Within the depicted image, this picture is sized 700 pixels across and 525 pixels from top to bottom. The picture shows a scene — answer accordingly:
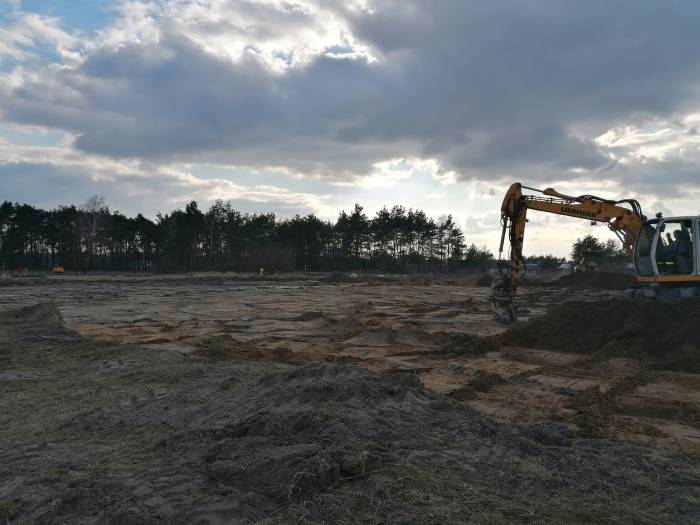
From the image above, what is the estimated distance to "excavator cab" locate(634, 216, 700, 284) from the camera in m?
12.0

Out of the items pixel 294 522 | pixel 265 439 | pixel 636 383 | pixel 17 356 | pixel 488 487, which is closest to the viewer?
pixel 294 522

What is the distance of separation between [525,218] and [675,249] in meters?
3.92

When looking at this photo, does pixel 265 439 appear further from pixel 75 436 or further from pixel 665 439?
pixel 665 439

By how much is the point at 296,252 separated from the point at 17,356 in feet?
211

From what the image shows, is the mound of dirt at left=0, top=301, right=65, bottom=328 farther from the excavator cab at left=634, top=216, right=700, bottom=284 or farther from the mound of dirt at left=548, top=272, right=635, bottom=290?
the mound of dirt at left=548, top=272, right=635, bottom=290

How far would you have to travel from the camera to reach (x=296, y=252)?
7419 cm

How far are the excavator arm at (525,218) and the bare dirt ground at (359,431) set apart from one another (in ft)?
10.9

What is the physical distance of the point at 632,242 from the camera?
1429cm

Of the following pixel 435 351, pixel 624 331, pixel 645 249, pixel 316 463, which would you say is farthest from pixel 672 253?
pixel 316 463

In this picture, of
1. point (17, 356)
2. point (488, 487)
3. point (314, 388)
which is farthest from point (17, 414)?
point (488, 487)

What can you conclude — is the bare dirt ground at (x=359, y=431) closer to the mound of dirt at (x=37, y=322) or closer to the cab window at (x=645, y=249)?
the mound of dirt at (x=37, y=322)

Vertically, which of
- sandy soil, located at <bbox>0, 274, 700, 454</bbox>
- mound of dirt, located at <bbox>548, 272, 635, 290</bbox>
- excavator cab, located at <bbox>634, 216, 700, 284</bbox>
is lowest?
sandy soil, located at <bbox>0, 274, 700, 454</bbox>

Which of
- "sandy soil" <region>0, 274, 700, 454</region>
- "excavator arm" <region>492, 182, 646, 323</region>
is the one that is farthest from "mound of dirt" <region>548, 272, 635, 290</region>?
"excavator arm" <region>492, 182, 646, 323</region>

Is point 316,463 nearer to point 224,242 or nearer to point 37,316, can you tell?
point 37,316
